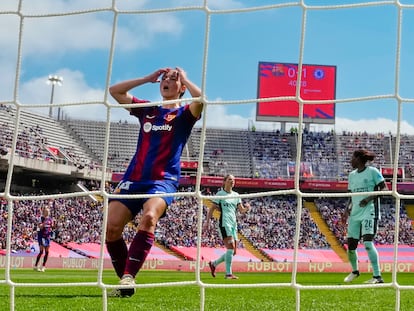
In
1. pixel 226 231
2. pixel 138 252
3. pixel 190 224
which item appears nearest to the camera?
pixel 138 252

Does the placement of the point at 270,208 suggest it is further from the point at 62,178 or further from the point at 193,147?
the point at 62,178

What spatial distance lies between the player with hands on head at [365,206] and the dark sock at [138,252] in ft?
10.1

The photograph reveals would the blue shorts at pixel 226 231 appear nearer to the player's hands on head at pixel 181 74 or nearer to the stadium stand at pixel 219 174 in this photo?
the player's hands on head at pixel 181 74

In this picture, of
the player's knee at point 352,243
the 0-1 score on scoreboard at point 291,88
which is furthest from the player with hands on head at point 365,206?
the 0-1 score on scoreboard at point 291,88

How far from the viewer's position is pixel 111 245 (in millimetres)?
4785

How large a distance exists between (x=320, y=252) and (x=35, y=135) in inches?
614

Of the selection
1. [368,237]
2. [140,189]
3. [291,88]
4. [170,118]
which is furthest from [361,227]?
[291,88]

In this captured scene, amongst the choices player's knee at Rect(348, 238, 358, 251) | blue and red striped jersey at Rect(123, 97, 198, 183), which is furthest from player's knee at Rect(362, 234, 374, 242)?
blue and red striped jersey at Rect(123, 97, 198, 183)

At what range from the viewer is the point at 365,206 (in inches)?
270

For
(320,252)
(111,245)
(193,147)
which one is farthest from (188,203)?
(111,245)

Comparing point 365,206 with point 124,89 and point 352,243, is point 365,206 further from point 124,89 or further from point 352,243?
point 124,89

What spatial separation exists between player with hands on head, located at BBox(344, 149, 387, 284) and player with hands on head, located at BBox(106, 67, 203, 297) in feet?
9.06

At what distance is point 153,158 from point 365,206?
10.4 feet

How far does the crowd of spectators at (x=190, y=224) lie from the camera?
23.9 m
